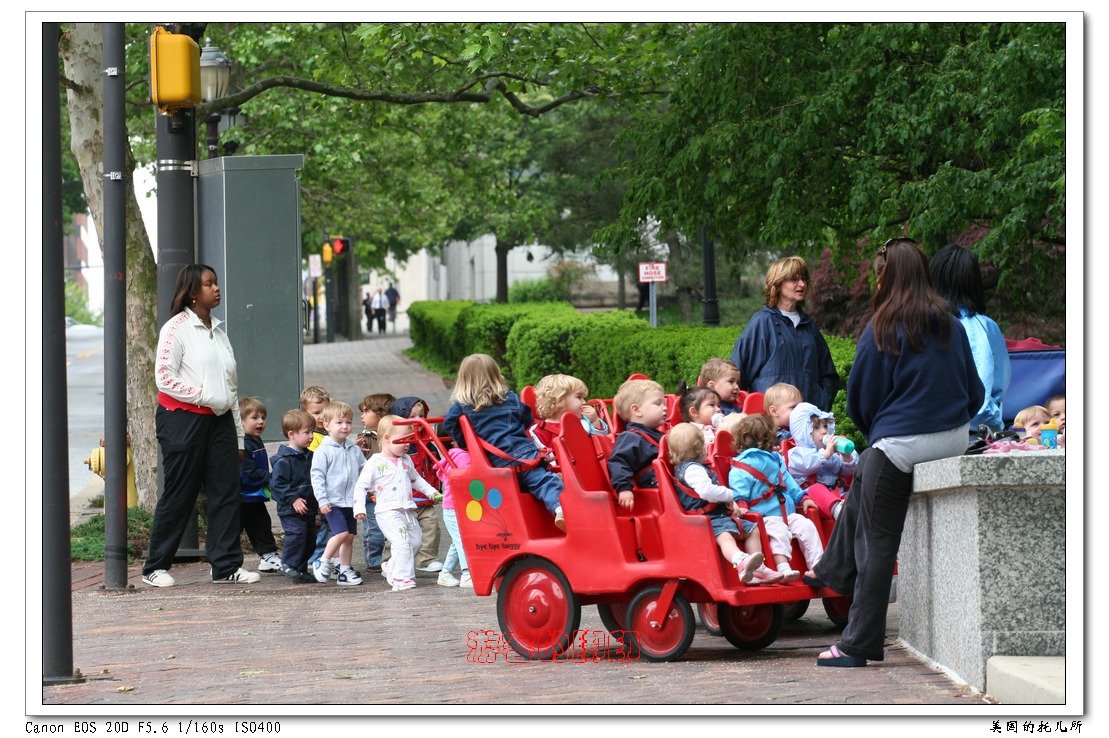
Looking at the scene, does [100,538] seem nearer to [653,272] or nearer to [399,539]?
[399,539]

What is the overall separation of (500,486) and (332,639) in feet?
4.19

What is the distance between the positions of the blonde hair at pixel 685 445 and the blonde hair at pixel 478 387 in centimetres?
138

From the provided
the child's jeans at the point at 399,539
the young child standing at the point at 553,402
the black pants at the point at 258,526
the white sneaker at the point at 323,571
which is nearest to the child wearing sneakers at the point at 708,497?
the young child standing at the point at 553,402

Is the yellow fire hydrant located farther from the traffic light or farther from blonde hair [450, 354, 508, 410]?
the traffic light

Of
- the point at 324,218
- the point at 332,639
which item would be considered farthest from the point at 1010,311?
the point at 324,218

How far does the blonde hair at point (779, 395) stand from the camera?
786 cm

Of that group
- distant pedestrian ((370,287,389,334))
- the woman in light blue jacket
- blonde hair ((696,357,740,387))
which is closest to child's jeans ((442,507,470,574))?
blonde hair ((696,357,740,387))

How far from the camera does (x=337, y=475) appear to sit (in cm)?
967

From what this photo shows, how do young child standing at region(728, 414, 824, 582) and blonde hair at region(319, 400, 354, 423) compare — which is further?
blonde hair at region(319, 400, 354, 423)

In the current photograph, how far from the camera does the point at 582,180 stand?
3588 cm

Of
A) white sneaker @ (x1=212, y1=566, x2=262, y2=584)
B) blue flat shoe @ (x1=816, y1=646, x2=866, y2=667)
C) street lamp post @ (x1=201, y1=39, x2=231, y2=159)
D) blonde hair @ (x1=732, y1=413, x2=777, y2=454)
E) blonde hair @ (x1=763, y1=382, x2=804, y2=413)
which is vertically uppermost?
street lamp post @ (x1=201, y1=39, x2=231, y2=159)

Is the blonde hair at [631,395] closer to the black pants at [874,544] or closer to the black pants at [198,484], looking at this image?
the black pants at [874,544]

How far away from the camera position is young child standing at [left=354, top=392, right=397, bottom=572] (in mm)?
10000

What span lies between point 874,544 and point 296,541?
4.75 m
